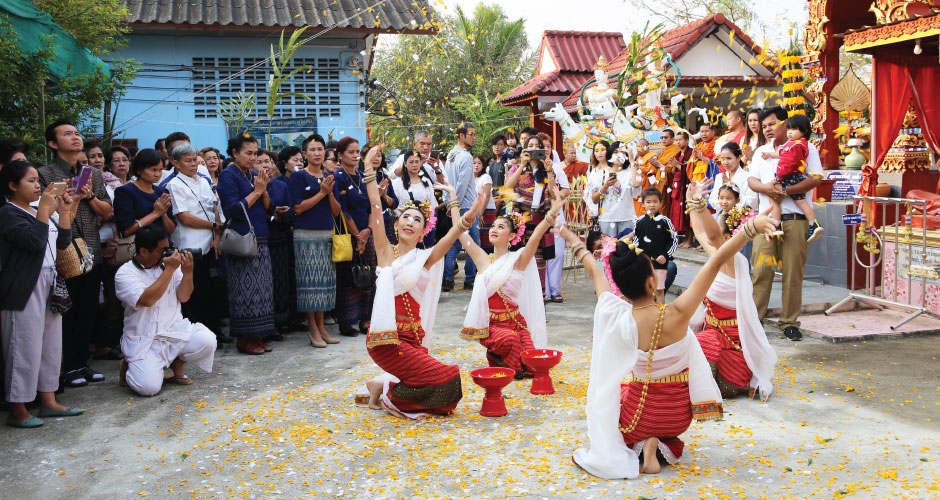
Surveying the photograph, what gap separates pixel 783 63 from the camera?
9.79 m

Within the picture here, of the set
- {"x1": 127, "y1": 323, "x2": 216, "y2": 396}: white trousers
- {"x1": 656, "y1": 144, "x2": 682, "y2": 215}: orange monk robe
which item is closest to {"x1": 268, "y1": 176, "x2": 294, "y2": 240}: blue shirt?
{"x1": 127, "y1": 323, "x2": 216, "y2": 396}: white trousers

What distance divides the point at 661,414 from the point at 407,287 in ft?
6.17

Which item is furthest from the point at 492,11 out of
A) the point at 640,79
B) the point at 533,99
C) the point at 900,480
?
the point at 900,480

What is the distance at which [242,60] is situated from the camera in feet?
44.5

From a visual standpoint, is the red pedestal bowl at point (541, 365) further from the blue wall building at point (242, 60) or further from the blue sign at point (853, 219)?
the blue wall building at point (242, 60)

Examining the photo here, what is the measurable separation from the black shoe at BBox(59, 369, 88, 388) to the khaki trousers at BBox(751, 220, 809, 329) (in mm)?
5513

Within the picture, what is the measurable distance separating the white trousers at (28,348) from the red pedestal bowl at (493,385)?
109 inches

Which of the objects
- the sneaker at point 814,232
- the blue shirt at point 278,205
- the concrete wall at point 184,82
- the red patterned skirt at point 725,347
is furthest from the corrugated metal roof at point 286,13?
the red patterned skirt at point 725,347

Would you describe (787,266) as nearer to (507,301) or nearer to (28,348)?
(507,301)

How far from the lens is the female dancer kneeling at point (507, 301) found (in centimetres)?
596

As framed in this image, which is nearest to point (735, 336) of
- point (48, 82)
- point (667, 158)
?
point (48, 82)

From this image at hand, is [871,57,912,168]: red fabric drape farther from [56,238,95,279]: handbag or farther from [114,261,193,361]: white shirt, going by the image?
[56,238,95,279]: handbag

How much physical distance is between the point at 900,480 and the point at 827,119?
6980 millimetres

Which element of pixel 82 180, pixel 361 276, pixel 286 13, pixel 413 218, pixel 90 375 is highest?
pixel 286 13
